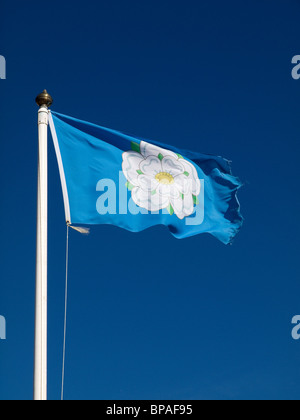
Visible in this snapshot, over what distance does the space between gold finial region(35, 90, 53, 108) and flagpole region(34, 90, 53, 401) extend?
0.46 m

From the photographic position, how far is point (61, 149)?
18078mm

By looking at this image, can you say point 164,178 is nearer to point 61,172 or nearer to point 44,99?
point 61,172

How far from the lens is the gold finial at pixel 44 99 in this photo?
700 inches

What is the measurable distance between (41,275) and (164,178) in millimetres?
4617

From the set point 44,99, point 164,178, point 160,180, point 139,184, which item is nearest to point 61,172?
point 44,99

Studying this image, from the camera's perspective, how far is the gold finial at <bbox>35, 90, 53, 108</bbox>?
58.3ft

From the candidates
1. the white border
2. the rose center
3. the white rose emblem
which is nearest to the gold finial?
the white border

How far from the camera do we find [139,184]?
61.9 ft

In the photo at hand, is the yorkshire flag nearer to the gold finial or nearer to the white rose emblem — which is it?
the white rose emblem

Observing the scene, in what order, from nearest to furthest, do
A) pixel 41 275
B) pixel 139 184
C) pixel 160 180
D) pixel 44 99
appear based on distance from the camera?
pixel 41 275 < pixel 44 99 < pixel 139 184 < pixel 160 180

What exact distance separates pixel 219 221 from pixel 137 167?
2.27m
